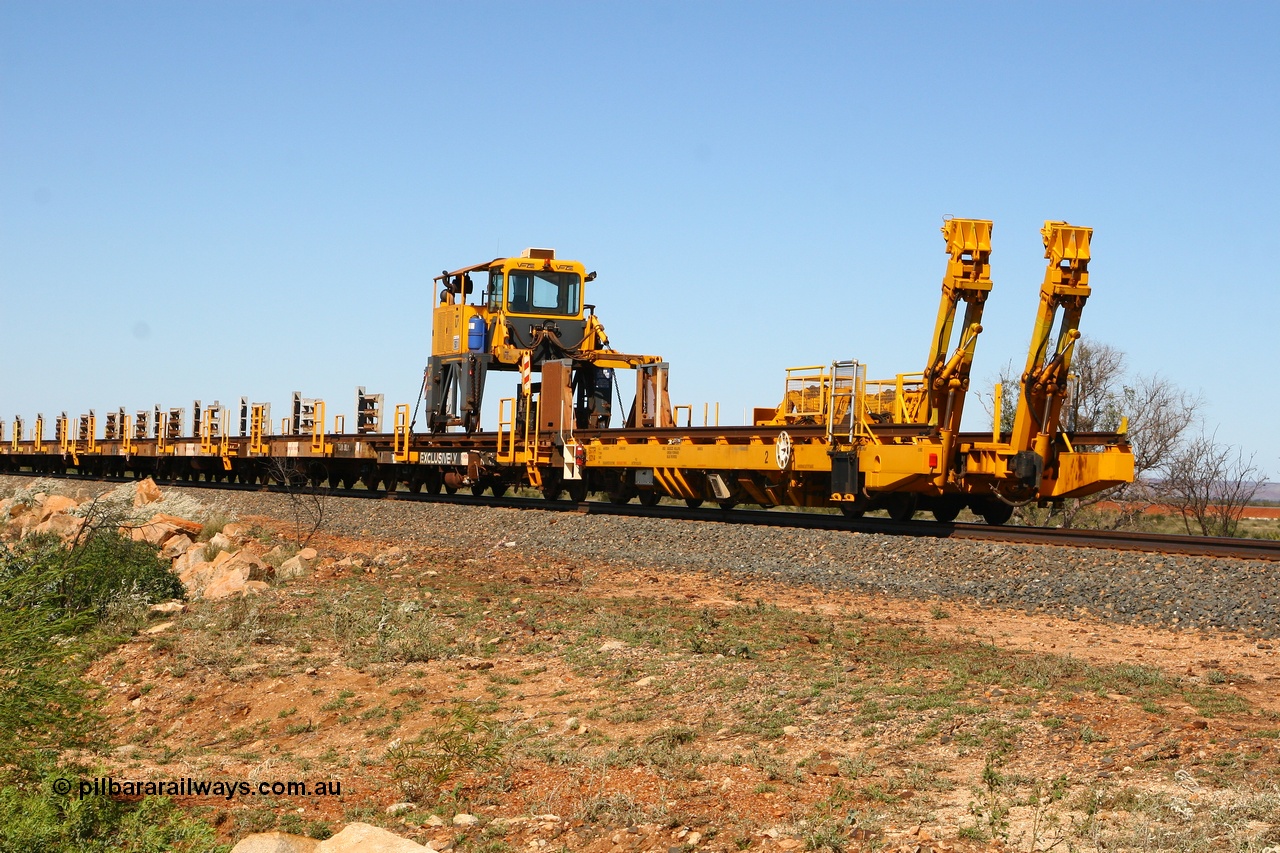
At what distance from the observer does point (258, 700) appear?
859 cm

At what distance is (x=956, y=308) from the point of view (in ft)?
52.2

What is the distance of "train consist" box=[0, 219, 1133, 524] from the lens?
14836mm

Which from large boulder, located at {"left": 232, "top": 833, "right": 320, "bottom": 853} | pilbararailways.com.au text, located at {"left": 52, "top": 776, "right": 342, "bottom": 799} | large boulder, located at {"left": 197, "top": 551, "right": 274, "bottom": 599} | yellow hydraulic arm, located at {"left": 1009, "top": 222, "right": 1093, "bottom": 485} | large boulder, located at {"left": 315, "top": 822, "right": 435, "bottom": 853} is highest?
yellow hydraulic arm, located at {"left": 1009, "top": 222, "right": 1093, "bottom": 485}

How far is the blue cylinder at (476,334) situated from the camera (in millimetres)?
23312

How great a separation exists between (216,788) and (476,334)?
56.4 ft

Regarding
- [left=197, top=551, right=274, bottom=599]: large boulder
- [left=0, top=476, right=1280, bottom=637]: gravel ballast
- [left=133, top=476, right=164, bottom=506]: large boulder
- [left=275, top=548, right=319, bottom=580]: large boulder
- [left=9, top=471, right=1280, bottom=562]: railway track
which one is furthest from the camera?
[left=133, top=476, right=164, bottom=506]: large boulder

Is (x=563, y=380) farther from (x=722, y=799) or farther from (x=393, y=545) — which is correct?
(x=722, y=799)

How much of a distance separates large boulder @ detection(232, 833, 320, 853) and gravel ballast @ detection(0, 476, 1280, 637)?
728 centimetres

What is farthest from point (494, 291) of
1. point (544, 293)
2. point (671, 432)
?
point (671, 432)

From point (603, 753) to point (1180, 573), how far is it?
22.9ft

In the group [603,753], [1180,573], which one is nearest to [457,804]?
[603,753]

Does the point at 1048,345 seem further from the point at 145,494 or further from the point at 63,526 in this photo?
the point at 145,494

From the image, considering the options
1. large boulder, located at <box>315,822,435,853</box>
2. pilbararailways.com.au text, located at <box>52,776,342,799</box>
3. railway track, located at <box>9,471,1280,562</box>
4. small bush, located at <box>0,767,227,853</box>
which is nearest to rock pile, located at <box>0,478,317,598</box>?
railway track, located at <box>9,471,1280,562</box>

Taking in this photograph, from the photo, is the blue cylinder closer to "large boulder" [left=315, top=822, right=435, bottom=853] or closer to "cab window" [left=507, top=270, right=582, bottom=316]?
"cab window" [left=507, top=270, right=582, bottom=316]
